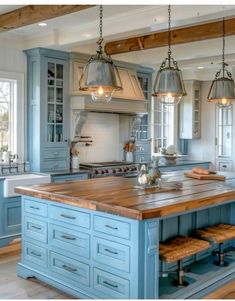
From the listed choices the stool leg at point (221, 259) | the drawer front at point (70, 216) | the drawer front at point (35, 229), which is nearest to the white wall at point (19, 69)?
the drawer front at point (35, 229)

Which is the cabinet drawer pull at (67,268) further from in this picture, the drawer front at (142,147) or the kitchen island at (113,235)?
the drawer front at (142,147)

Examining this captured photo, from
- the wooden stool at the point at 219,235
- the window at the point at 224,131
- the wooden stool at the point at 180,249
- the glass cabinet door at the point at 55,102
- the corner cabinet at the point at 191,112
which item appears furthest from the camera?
the corner cabinet at the point at 191,112

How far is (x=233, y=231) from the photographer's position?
4.02 meters

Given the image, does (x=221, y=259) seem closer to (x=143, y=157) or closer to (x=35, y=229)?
(x=35, y=229)

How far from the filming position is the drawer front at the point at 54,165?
5801 mm

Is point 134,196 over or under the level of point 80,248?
over

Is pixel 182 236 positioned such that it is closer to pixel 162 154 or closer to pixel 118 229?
pixel 118 229

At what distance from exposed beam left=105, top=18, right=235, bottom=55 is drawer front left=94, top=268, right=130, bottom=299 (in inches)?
141

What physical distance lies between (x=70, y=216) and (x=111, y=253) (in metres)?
0.55

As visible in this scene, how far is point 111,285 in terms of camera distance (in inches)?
121

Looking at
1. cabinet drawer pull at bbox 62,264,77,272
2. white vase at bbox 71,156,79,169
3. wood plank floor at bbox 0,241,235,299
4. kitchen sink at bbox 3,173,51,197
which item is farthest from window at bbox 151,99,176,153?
cabinet drawer pull at bbox 62,264,77,272

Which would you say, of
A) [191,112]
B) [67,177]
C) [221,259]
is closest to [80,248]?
[221,259]

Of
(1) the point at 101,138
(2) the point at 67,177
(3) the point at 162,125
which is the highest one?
(3) the point at 162,125

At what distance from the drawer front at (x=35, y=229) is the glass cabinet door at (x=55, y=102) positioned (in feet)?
7.10
